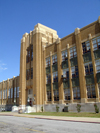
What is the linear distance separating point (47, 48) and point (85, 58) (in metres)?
13.5

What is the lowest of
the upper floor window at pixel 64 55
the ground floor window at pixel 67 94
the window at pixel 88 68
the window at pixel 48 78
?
the ground floor window at pixel 67 94

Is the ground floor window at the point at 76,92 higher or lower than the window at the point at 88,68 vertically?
lower

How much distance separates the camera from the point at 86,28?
29.8 metres

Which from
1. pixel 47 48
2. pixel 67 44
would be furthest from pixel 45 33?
pixel 67 44

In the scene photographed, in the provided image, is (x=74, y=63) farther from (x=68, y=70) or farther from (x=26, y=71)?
(x=26, y=71)

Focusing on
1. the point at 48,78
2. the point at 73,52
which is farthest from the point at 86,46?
the point at 48,78

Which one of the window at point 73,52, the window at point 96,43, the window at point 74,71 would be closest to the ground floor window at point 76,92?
the window at point 74,71

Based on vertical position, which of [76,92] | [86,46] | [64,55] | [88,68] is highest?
[86,46]

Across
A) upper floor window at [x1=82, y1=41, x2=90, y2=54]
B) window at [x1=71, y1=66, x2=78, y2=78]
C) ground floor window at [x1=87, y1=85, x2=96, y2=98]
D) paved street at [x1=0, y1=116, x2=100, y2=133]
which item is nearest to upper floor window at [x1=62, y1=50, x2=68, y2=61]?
window at [x1=71, y1=66, x2=78, y2=78]

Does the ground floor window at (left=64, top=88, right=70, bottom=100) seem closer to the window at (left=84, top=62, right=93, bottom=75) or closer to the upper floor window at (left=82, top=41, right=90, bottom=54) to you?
the window at (left=84, top=62, right=93, bottom=75)

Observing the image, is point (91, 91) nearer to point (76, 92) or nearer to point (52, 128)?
point (76, 92)

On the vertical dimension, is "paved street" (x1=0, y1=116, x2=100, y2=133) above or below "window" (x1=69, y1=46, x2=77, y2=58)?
below

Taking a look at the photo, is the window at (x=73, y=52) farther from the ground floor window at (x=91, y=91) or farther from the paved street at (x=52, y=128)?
the paved street at (x=52, y=128)

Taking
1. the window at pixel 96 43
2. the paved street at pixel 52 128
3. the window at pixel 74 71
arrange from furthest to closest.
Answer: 1. the window at pixel 74 71
2. the window at pixel 96 43
3. the paved street at pixel 52 128
